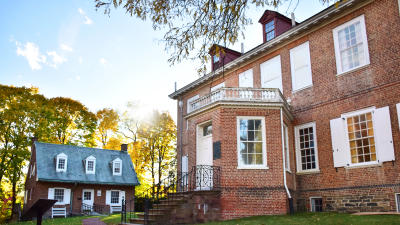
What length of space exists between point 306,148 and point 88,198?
831 inches

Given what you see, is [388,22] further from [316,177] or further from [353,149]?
[316,177]

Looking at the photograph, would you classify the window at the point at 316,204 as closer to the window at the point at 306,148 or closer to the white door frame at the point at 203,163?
the window at the point at 306,148

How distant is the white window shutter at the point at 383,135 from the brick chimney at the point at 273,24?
6889mm

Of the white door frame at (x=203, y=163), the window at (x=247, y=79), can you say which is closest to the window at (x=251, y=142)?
the white door frame at (x=203, y=163)

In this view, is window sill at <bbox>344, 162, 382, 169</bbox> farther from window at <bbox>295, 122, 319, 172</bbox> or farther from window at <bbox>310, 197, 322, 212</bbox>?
window at <bbox>310, 197, 322, 212</bbox>

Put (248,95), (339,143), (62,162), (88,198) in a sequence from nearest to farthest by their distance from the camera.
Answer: (339,143) → (248,95) → (62,162) → (88,198)

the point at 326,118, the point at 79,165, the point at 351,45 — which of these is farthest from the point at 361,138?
the point at 79,165

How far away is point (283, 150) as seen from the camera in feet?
44.2

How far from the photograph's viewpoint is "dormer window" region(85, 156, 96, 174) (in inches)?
1193

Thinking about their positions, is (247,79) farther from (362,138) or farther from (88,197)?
(88,197)

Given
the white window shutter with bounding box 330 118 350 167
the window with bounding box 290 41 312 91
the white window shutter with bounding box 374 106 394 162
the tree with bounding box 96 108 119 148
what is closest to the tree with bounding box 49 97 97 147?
the tree with bounding box 96 108 119 148

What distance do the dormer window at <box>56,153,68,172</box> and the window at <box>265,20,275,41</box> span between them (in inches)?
792

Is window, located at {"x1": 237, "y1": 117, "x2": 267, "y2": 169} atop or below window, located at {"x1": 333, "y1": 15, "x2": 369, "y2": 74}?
below

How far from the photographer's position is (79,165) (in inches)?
1188
